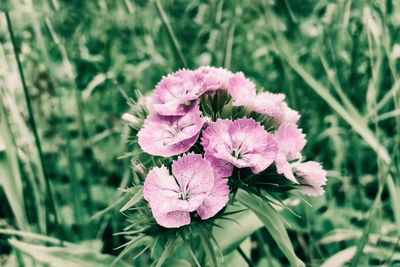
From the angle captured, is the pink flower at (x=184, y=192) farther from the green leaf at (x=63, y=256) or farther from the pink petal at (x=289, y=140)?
the green leaf at (x=63, y=256)

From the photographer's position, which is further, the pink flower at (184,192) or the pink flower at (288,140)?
the pink flower at (288,140)

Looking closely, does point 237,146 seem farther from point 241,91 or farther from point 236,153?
point 241,91

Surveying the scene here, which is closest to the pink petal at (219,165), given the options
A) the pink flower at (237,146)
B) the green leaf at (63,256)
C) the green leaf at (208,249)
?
the pink flower at (237,146)

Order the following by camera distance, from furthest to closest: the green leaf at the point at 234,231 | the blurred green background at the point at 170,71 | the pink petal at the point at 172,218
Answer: the blurred green background at the point at 170,71, the green leaf at the point at 234,231, the pink petal at the point at 172,218

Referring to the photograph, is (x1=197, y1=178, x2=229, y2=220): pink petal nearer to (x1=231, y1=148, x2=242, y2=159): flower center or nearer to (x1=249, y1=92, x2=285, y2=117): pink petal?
(x1=231, y1=148, x2=242, y2=159): flower center

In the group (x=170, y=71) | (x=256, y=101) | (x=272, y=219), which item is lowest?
(x=272, y=219)

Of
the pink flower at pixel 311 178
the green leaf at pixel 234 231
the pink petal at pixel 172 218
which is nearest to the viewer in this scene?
the pink petal at pixel 172 218

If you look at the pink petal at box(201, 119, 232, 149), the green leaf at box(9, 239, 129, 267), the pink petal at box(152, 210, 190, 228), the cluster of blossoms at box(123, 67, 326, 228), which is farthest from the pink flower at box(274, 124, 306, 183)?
the green leaf at box(9, 239, 129, 267)

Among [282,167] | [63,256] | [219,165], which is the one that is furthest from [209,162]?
[63,256]
